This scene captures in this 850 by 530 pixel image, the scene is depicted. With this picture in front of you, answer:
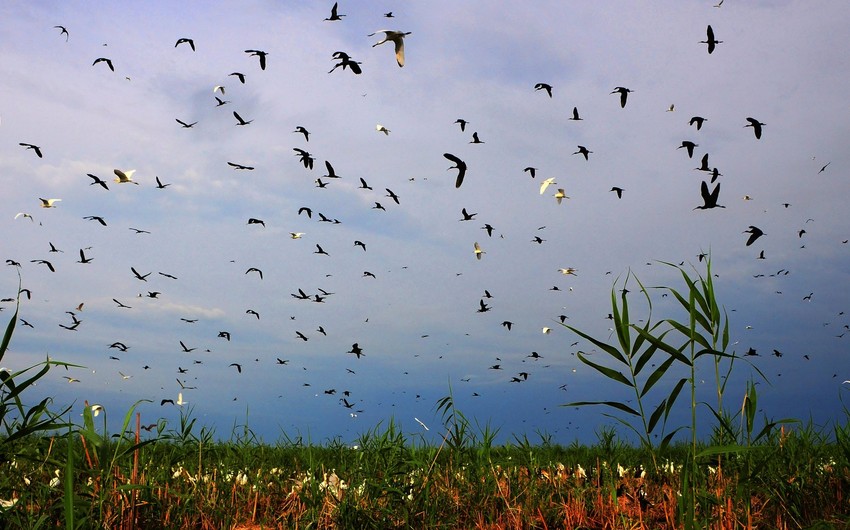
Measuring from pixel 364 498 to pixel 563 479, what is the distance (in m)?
2.19

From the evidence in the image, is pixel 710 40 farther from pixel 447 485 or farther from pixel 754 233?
pixel 447 485

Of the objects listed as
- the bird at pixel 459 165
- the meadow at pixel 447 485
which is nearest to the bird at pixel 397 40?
the bird at pixel 459 165

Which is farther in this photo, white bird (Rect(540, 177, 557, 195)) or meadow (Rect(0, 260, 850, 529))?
white bird (Rect(540, 177, 557, 195))

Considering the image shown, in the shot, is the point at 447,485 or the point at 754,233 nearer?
the point at 447,485

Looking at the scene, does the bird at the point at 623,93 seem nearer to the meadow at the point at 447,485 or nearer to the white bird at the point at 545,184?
the white bird at the point at 545,184

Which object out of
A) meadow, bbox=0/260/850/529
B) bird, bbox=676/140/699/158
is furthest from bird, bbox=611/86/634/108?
meadow, bbox=0/260/850/529

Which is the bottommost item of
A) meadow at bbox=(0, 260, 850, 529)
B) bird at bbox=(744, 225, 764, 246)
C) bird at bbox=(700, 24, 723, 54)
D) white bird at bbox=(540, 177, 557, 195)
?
meadow at bbox=(0, 260, 850, 529)

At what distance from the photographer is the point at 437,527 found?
4.49 meters

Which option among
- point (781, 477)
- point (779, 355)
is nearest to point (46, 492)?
point (781, 477)

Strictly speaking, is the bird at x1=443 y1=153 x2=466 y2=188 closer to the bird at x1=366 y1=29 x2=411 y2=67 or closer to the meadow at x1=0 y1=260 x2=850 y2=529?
the bird at x1=366 y1=29 x2=411 y2=67

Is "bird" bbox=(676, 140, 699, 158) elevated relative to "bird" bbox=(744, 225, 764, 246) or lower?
elevated

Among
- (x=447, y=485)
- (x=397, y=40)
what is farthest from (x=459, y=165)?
(x=447, y=485)

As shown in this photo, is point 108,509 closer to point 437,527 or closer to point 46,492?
point 46,492

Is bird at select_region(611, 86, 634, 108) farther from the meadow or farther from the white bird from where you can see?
the meadow
